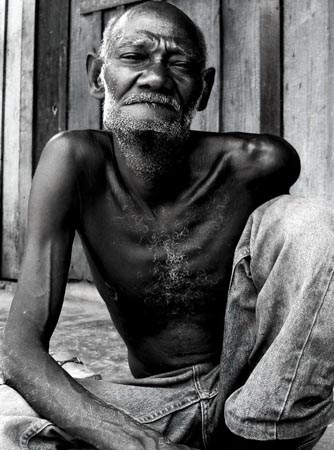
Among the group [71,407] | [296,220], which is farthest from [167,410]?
[296,220]

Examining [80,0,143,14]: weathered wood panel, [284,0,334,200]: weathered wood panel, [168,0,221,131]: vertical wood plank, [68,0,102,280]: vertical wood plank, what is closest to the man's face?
[284,0,334,200]: weathered wood panel

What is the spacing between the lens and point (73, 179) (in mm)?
1833

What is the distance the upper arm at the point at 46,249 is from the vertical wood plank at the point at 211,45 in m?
1.83

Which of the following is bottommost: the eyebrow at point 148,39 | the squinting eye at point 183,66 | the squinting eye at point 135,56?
the squinting eye at point 183,66

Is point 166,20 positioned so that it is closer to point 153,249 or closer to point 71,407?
point 153,249

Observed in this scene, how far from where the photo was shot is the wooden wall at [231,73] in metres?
Answer: 3.22

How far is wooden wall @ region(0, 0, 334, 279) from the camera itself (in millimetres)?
3225

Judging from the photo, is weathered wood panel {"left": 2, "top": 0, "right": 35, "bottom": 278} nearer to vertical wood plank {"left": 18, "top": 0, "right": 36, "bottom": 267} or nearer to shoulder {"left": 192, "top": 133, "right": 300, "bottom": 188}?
vertical wood plank {"left": 18, "top": 0, "right": 36, "bottom": 267}

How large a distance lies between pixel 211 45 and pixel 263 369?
2568 millimetres

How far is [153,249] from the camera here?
1854mm

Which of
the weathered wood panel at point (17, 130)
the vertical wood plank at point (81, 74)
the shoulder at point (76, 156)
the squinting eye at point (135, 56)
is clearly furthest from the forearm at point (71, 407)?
the weathered wood panel at point (17, 130)

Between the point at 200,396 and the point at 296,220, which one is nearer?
the point at 296,220

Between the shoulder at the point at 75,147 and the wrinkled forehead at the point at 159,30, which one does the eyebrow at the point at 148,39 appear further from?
the shoulder at the point at 75,147

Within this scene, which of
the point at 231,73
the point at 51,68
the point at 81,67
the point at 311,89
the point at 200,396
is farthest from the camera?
the point at 51,68
